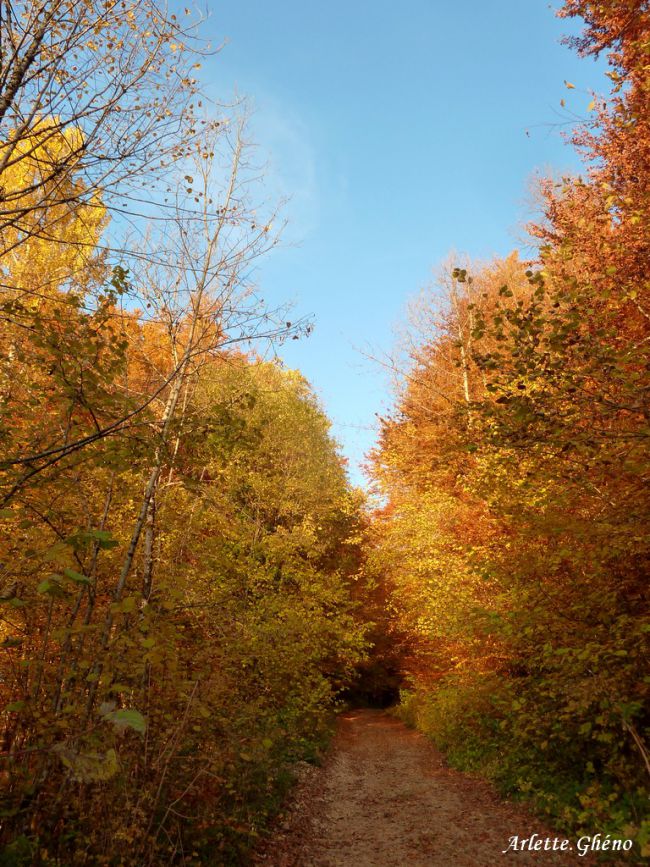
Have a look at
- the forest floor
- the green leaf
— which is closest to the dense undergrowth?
the forest floor

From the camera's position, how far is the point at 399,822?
803cm

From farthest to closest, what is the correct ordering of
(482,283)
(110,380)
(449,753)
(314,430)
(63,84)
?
(314,430)
(482,283)
(449,753)
(110,380)
(63,84)

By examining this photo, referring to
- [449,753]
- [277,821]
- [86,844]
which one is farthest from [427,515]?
[86,844]

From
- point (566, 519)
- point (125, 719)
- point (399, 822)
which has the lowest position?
A: point (399, 822)

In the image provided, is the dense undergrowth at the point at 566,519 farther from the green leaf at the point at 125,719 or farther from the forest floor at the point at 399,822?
the green leaf at the point at 125,719

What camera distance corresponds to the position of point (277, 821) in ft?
24.5

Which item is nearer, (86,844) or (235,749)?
(86,844)

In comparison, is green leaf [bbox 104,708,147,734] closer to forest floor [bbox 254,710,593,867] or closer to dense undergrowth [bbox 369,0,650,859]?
dense undergrowth [bbox 369,0,650,859]

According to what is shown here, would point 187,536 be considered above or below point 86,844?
above

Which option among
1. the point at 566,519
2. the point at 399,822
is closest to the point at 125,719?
the point at 566,519

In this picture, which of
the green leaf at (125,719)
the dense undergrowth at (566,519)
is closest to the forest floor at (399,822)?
the dense undergrowth at (566,519)

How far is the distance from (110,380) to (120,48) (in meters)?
2.35

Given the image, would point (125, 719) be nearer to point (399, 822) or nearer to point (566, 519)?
point (566, 519)

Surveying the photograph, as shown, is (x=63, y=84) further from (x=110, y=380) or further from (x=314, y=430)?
(x=314, y=430)
